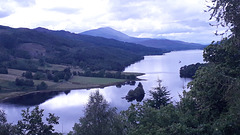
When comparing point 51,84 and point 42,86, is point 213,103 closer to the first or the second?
point 42,86

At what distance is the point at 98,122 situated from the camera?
7488 mm

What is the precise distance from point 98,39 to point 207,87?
109 m

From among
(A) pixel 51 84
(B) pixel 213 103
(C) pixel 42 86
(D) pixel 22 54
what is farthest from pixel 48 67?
(B) pixel 213 103

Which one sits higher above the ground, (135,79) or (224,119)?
(224,119)

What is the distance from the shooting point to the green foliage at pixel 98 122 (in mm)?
7125

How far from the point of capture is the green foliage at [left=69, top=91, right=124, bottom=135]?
7.12 metres

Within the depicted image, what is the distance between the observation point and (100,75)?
41.6 meters

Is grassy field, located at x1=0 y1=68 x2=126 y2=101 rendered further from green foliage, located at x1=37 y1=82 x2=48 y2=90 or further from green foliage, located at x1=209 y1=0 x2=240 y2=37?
green foliage, located at x1=209 y1=0 x2=240 y2=37

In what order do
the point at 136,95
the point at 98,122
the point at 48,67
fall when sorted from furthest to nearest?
the point at 48,67
the point at 136,95
the point at 98,122

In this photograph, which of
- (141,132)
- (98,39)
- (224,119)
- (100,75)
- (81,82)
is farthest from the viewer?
(98,39)

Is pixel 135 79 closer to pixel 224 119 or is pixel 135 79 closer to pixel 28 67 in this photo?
pixel 28 67

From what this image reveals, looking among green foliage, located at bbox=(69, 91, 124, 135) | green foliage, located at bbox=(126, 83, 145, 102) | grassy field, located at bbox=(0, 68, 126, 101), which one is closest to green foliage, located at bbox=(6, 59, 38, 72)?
grassy field, located at bbox=(0, 68, 126, 101)

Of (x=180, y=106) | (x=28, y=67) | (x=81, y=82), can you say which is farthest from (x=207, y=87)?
(x=28, y=67)

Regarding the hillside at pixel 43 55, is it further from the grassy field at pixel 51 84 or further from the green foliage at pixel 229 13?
the green foliage at pixel 229 13
